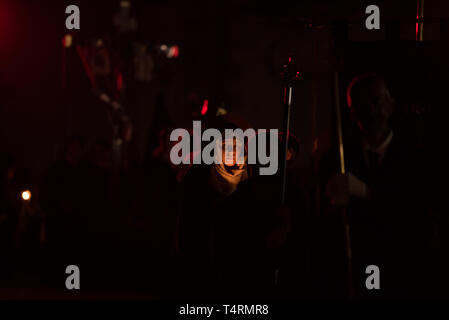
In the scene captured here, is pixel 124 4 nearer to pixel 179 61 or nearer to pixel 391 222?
pixel 179 61

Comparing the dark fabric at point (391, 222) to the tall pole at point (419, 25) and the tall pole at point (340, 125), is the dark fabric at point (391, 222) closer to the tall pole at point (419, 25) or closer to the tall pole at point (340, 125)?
the tall pole at point (340, 125)

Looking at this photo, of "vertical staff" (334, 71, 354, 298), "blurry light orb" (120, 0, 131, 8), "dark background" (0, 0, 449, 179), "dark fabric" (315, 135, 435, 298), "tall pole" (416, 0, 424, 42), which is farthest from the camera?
"blurry light orb" (120, 0, 131, 8)

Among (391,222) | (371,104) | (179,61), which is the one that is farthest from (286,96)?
(179,61)

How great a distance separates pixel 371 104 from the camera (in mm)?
5621

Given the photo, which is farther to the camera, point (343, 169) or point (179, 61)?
point (179, 61)

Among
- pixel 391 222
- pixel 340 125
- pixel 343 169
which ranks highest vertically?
pixel 340 125

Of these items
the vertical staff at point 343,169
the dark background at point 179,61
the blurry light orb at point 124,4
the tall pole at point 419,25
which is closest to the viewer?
the vertical staff at point 343,169

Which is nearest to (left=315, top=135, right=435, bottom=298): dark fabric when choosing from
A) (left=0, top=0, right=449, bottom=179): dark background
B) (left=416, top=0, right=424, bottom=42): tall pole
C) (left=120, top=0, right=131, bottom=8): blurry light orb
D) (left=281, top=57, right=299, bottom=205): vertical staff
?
(left=281, top=57, right=299, bottom=205): vertical staff

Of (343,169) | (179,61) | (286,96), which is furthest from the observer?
(179,61)

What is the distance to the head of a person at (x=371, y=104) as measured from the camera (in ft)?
18.4

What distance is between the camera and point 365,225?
5.66 meters

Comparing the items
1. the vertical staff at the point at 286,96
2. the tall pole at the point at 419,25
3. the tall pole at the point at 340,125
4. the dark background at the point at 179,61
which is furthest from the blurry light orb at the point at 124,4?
the tall pole at the point at 340,125

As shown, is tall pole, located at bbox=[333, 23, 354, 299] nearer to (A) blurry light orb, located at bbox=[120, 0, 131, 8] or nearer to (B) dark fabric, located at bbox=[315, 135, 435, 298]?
(B) dark fabric, located at bbox=[315, 135, 435, 298]

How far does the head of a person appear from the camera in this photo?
5.62 metres
